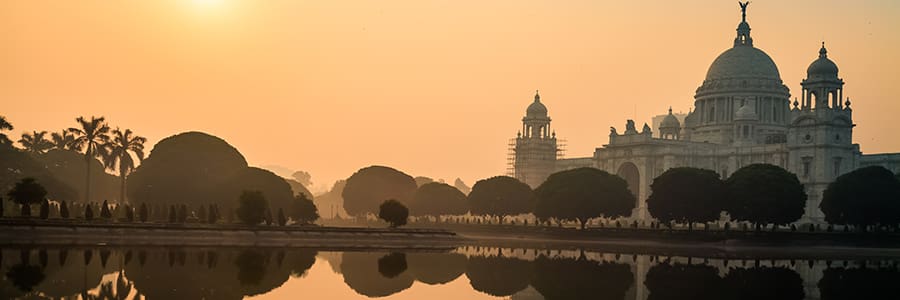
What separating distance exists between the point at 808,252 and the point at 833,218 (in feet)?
61.2

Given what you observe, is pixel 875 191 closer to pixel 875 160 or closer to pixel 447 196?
pixel 875 160

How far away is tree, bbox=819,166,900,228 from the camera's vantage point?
106500 mm

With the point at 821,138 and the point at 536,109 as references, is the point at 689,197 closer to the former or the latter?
the point at 821,138

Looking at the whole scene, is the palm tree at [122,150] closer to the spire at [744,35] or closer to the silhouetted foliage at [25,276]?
the silhouetted foliage at [25,276]

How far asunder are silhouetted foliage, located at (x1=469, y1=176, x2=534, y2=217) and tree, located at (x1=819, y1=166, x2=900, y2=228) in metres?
37.0

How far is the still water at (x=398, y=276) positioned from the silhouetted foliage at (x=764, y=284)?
7cm

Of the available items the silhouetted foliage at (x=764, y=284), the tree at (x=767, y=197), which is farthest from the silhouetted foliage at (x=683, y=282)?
the tree at (x=767, y=197)

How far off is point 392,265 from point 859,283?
984 inches

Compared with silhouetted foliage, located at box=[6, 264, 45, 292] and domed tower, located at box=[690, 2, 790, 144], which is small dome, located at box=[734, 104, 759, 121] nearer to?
domed tower, located at box=[690, 2, 790, 144]

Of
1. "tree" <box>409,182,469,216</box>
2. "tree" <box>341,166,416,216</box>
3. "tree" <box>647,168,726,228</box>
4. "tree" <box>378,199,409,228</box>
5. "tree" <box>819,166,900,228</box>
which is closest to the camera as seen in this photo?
"tree" <box>378,199,409,228</box>

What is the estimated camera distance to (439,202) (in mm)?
147500

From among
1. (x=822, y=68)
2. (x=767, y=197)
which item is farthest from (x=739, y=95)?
(x=767, y=197)

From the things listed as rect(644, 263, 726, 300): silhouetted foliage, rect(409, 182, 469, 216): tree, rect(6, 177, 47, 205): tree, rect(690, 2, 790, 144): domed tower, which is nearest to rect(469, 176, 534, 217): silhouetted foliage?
rect(409, 182, 469, 216): tree

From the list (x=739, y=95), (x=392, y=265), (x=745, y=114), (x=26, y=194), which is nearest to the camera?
(x=392, y=265)
